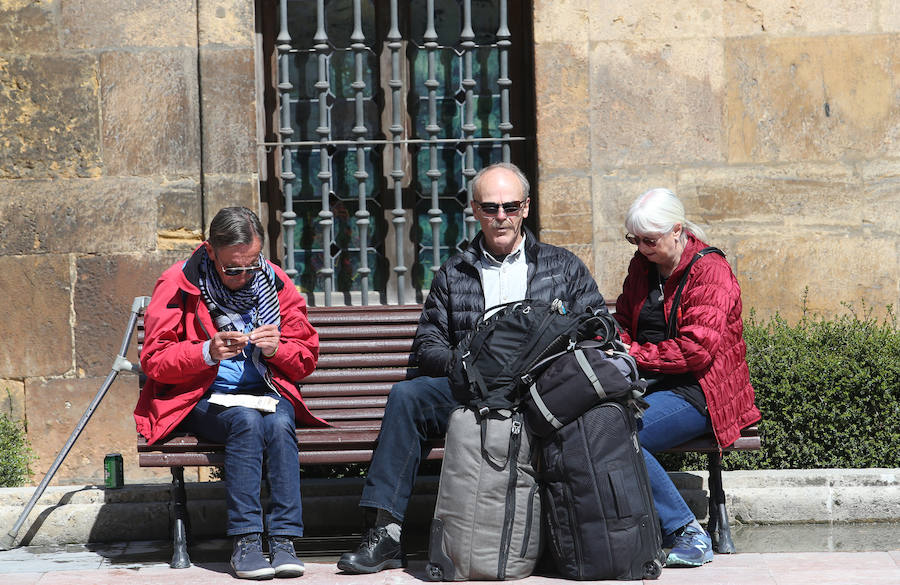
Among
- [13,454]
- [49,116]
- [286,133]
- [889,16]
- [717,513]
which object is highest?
[889,16]

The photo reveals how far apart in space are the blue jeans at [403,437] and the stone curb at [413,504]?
0.84 m

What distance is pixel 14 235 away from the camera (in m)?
6.35

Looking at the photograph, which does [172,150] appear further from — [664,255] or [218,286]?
[664,255]

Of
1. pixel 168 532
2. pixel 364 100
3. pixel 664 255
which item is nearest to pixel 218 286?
pixel 168 532

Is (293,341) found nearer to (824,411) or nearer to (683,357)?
(683,357)

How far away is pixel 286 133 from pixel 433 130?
30.3 inches

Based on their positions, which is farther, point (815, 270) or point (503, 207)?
point (815, 270)

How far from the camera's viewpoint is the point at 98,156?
251 inches

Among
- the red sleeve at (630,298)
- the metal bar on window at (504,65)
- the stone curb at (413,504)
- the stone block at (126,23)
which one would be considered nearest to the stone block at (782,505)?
the stone curb at (413,504)

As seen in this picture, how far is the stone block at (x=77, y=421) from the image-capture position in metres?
6.40

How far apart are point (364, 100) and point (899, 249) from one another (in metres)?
2.94

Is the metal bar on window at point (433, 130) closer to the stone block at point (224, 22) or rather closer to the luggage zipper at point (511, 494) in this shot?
the stone block at point (224, 22)

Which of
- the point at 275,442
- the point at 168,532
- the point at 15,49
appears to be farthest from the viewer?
the point at 15,49

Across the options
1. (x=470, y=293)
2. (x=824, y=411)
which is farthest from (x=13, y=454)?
(x=824, y=411)
